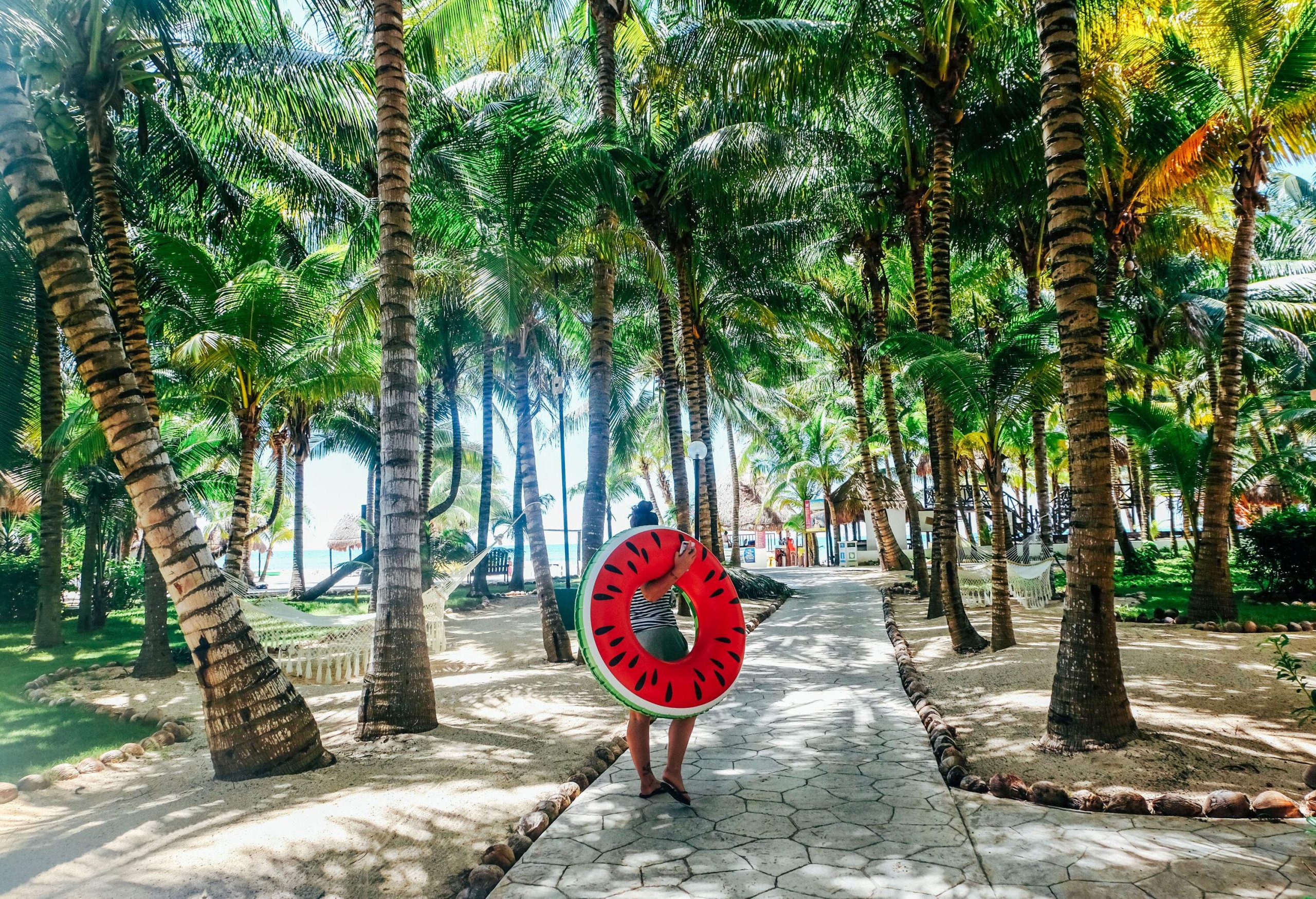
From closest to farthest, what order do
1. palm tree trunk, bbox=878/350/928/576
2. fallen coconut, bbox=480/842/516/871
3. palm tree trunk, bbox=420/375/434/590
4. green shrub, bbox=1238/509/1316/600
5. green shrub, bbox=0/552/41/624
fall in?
fallen coconut, bbox=480/842/516/871 < green shrub, bbox=1238/509/1316/600 < green shrub, bbox=0/552/41/624 < palm tree trunk, bbox=878/350/928/576 < palm tree trunk, bbox=420/375/434/590

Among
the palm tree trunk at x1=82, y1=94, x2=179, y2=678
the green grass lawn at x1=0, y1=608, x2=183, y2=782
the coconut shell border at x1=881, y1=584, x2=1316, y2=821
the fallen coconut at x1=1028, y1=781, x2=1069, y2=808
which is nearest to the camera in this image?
the coconut shell border at x1=881, y1=584, x2=1316, y2=821

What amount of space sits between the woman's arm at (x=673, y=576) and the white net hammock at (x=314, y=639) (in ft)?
14.2

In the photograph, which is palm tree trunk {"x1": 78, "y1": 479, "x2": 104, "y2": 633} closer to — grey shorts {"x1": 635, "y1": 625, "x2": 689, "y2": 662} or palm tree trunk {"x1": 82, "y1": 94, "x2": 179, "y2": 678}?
palm tree trunk {"x1": 82, "y1": 94, "x2": 179, "y2": 678}

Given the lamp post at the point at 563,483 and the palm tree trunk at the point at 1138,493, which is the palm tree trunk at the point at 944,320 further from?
the palm tree trunk at the point at 1138,493

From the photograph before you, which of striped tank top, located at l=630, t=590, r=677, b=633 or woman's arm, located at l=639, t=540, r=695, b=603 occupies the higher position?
woman's arm, located at l=639, t=540, r=695, b=603

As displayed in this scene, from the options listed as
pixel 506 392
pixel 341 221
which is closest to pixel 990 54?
pixel 341 221

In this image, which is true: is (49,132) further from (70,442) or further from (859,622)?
(859,622)

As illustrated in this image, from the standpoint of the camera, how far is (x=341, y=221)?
1149 cm

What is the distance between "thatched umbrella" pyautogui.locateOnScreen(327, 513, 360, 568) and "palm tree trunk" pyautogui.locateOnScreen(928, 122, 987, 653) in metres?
30.3

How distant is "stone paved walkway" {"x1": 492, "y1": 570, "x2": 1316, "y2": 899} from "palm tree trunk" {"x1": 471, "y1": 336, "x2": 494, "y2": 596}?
12.9 m

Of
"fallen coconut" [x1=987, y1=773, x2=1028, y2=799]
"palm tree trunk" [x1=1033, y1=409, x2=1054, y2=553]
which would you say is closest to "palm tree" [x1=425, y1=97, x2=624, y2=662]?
"fallen coconut" [x1=987, y1=773, x2=1028, y2=799]

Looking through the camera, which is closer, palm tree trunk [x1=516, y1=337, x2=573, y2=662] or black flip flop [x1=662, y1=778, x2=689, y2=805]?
black flip flop [x1=662, y1=778, x2=689, y2=805]

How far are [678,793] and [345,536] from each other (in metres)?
34.2

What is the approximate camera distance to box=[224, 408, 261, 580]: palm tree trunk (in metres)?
9.52
